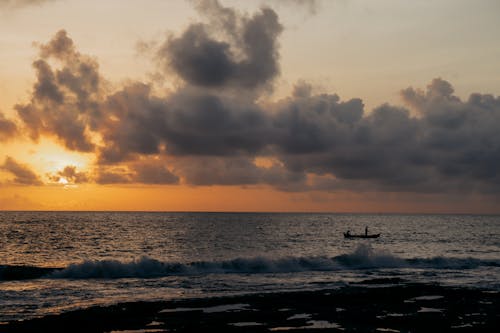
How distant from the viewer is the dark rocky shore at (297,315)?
83.4 feet

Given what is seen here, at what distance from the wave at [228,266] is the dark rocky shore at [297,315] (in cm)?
1722

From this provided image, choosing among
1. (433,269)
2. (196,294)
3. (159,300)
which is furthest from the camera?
(433,269)

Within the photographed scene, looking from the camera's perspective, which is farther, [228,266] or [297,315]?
[228,266]

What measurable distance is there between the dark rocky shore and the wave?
17.2 m

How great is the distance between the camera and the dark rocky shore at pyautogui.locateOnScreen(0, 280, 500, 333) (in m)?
25.4

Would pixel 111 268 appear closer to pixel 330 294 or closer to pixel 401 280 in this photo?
pixel 330 294

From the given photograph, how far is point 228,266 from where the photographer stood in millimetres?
54000

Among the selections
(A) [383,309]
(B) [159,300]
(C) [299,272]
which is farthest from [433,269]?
(B) [159,300]

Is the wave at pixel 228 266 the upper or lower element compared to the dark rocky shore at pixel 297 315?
lower

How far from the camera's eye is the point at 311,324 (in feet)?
86.0

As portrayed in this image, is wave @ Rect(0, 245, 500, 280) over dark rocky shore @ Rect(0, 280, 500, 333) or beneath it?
beneath

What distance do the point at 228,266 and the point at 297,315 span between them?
26.2 m

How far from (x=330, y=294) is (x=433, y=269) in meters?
25.3

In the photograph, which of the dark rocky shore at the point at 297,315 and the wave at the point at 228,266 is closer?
the dark rocky shore at the point at 297,315
